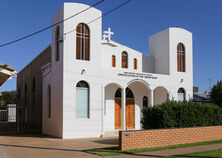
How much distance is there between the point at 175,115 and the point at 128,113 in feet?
24.1

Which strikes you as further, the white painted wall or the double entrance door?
the double entrance door

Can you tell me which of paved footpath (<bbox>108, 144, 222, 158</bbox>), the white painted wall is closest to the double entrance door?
the white painted wall

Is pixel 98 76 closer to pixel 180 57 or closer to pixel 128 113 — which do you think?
pixel 128 113

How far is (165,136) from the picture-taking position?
12.4 metres

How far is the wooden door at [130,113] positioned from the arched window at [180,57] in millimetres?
4604

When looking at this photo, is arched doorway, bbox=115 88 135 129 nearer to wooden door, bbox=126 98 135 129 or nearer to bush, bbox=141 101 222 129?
wooden door, bbox=126 98 135 129

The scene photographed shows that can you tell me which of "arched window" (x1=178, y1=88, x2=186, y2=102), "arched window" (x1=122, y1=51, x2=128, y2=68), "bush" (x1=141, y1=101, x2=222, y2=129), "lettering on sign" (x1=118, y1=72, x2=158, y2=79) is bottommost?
"bush" (x1=141, y1=101, x2=222, y2=129)

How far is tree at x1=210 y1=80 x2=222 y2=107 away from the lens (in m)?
21.0

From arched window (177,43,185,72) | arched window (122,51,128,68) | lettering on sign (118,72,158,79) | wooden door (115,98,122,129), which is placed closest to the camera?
lettering on sign (118,72,158,79)

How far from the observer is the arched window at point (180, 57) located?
21.7m

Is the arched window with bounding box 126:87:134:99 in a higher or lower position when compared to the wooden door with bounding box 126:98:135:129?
higher

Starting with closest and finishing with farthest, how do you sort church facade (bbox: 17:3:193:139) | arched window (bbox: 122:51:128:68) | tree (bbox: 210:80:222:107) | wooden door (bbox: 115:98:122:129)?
church facade (bbox: 17:3:193:139) → wooden door (bbox: 115:98:122:129) → tree (bbox: 210:80:222:107) → arched window (bbox: 122:51:128:68)

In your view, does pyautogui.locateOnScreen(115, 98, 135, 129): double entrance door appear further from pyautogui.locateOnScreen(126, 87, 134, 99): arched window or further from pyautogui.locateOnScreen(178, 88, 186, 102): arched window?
pyautogui.locateOnScreen(178, 88, 186, 102): arched window

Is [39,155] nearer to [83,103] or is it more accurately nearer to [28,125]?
[83,103]
